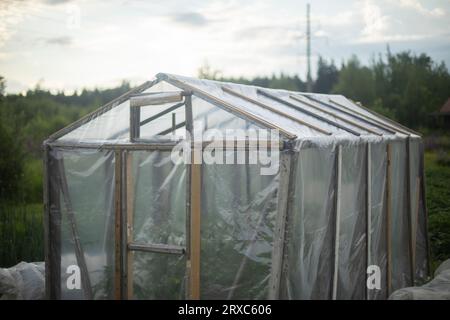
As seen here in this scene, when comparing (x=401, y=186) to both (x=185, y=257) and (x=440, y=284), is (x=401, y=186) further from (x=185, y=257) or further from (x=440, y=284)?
(x=185, y=257)

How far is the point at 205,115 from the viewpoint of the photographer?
5.34 meters

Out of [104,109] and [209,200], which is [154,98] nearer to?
[104,109]

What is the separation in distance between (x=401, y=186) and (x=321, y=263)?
110 inches

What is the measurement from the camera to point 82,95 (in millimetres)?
38969

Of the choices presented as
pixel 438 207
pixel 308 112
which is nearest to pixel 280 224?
pixel 308 112

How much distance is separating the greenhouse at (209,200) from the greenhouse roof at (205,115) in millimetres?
14

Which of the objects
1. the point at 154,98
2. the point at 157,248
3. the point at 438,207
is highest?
the point at 154,98

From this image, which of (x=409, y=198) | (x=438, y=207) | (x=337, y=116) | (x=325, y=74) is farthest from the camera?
(x=325, y=74)

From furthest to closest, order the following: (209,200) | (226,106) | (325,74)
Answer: (325,74) < (226,106) < (209,200)

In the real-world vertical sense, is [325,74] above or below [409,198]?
above

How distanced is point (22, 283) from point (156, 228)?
2.09 metres

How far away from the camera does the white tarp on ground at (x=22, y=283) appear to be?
20.0 ft

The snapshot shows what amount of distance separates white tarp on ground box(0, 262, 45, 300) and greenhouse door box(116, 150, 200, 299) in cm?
143
